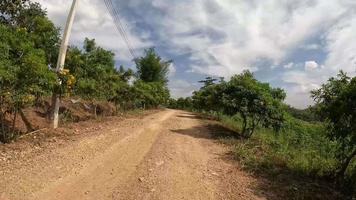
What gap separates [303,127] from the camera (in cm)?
1692

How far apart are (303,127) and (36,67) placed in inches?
497

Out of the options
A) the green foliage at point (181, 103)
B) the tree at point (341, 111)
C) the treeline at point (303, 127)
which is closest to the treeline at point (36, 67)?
the treeline at point (303, 127)

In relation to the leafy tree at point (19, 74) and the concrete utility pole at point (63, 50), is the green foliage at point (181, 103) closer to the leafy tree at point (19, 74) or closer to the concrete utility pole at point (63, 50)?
the concrete utility pole at point (63, 50)

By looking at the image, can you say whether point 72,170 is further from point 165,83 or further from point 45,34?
point 165,83

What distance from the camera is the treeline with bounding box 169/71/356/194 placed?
845 centimetres

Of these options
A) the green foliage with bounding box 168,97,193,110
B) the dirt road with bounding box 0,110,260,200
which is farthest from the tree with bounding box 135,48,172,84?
the dirt road with bounding box 0,110,260,200

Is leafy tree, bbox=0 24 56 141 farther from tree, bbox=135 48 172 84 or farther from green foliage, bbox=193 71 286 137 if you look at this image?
tree, bbox=135 48 172 84

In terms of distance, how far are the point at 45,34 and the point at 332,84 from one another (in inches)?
407

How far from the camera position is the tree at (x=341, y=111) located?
8.11 m

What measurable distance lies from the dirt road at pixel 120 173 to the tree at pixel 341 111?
2.47 m

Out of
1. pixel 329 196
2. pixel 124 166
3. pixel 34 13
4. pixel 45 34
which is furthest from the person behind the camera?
pixel 34 13

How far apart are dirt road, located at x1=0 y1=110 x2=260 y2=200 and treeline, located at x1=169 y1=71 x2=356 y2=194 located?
70.1 inches

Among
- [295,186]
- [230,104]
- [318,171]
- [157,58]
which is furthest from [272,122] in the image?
[157,58]

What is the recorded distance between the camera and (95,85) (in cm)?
1645
